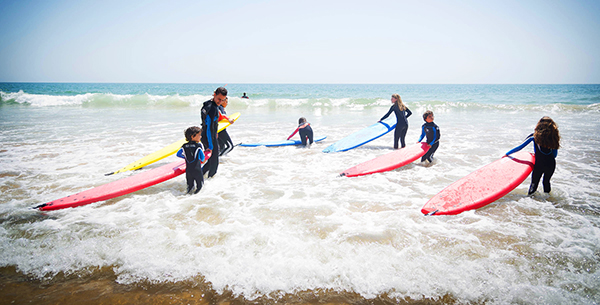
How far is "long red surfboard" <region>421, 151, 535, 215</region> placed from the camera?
385cm

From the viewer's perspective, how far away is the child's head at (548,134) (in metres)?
4.00

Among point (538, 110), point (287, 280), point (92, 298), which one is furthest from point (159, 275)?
point (538, 110)

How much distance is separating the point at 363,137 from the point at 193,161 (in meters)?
5.26

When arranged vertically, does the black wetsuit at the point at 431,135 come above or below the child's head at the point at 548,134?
below

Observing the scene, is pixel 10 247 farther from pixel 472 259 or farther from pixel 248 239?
pixel 472 259

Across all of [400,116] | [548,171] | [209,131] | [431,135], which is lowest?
[548,171]

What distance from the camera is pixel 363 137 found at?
830 centimetres

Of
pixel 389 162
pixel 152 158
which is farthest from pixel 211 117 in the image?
pixel 389 162

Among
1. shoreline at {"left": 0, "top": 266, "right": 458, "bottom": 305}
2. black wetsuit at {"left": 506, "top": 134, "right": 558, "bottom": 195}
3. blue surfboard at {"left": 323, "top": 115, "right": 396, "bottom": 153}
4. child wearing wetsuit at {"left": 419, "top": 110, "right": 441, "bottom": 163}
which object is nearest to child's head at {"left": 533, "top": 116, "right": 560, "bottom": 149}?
black wetsuit at {"left": 506, "top": 134, "right": 558, "bottom": 195}

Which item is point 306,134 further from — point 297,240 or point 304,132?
point 297,240

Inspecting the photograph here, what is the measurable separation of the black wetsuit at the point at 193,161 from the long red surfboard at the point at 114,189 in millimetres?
427

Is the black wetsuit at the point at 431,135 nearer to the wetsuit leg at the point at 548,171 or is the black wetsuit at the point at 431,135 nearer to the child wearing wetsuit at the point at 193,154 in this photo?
the wetsuit leg at the point at 548,171

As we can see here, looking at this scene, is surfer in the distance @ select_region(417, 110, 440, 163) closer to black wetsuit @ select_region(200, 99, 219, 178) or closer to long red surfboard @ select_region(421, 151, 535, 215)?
long red surfboard @ select_region(421, 151, 535, 215)

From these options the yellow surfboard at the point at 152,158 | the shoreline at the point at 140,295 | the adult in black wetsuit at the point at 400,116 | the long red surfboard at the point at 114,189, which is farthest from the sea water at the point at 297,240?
the adult in black wetsuit at the point at 400,116
